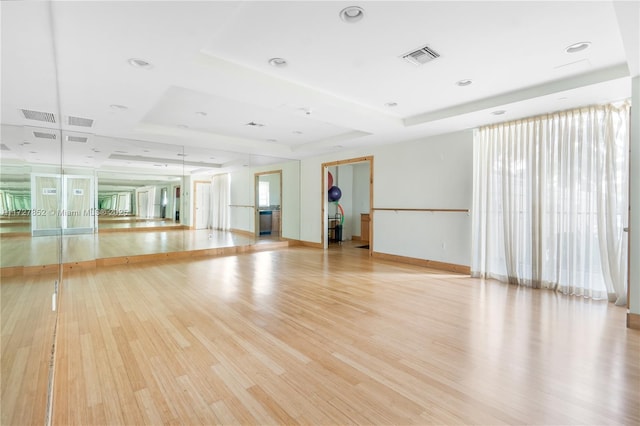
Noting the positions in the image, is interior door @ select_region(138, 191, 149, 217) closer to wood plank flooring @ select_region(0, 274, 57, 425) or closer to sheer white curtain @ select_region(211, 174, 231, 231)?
sheer white curtain @ select_region(211, 174, 231, 231)

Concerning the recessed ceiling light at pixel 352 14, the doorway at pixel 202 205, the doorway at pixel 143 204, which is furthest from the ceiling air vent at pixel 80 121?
the recessed ceiling light at pixel 352 14

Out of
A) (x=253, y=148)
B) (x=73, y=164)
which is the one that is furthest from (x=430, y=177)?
(x=73, y=164)

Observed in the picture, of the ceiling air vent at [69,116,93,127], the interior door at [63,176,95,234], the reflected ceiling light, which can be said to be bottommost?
the interior door at [63,176,95,234]

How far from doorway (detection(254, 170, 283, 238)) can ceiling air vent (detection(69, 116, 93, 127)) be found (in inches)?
183

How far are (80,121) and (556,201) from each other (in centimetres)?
726

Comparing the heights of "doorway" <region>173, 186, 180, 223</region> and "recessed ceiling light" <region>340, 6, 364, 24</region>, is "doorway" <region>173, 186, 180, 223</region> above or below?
below

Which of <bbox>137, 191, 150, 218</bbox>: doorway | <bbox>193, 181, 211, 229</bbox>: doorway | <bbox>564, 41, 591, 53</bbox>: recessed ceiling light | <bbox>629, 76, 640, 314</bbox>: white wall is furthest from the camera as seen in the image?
<bbox>193, 181, 211, 229</bbox>: doorway

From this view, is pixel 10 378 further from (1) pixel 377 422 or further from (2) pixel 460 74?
(2) pixel 460 74

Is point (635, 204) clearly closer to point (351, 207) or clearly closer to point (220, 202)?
point (351, 207)

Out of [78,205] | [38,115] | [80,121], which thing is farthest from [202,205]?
[38,115]

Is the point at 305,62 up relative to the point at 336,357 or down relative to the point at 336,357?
up

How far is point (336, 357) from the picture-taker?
237cm

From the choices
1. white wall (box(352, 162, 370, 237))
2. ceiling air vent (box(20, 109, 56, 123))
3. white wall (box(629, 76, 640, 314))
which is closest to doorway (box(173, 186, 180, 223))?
ceiling air vent (box(20, 109, 56, 123))

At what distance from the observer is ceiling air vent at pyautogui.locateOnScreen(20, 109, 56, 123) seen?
406 centimetres
